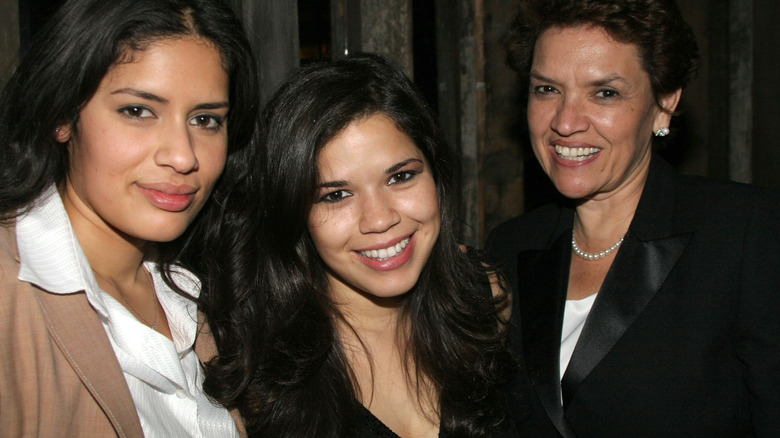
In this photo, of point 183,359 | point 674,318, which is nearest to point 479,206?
point 674,318

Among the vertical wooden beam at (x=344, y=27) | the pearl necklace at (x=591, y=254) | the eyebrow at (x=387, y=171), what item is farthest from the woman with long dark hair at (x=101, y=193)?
the pearl necklace at (x=591, y=254)

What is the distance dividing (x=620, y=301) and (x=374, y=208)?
34.2 inches

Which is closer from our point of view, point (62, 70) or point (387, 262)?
point (62, 70)

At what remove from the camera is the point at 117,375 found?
150 centimetres

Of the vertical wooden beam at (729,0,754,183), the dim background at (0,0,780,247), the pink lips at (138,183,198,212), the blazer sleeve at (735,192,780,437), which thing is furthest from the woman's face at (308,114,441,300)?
the vertical wooden beam at (729,0,754,183)

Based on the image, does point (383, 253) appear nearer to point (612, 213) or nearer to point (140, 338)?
point (140, 338)

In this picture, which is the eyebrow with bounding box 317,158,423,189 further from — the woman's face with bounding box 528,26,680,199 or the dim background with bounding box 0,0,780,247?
the dim background with bounding box 0,0,780,247

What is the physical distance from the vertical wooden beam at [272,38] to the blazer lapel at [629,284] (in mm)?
1434

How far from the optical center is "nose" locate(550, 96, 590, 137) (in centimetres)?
208

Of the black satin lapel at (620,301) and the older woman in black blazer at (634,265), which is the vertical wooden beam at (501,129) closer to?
the older woman in black blazer at (634,265)

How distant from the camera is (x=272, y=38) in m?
2.41

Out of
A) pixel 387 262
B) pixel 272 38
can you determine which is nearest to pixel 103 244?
pixel 387 262

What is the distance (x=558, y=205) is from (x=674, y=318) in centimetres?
77

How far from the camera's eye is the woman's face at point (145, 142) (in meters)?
1.54
